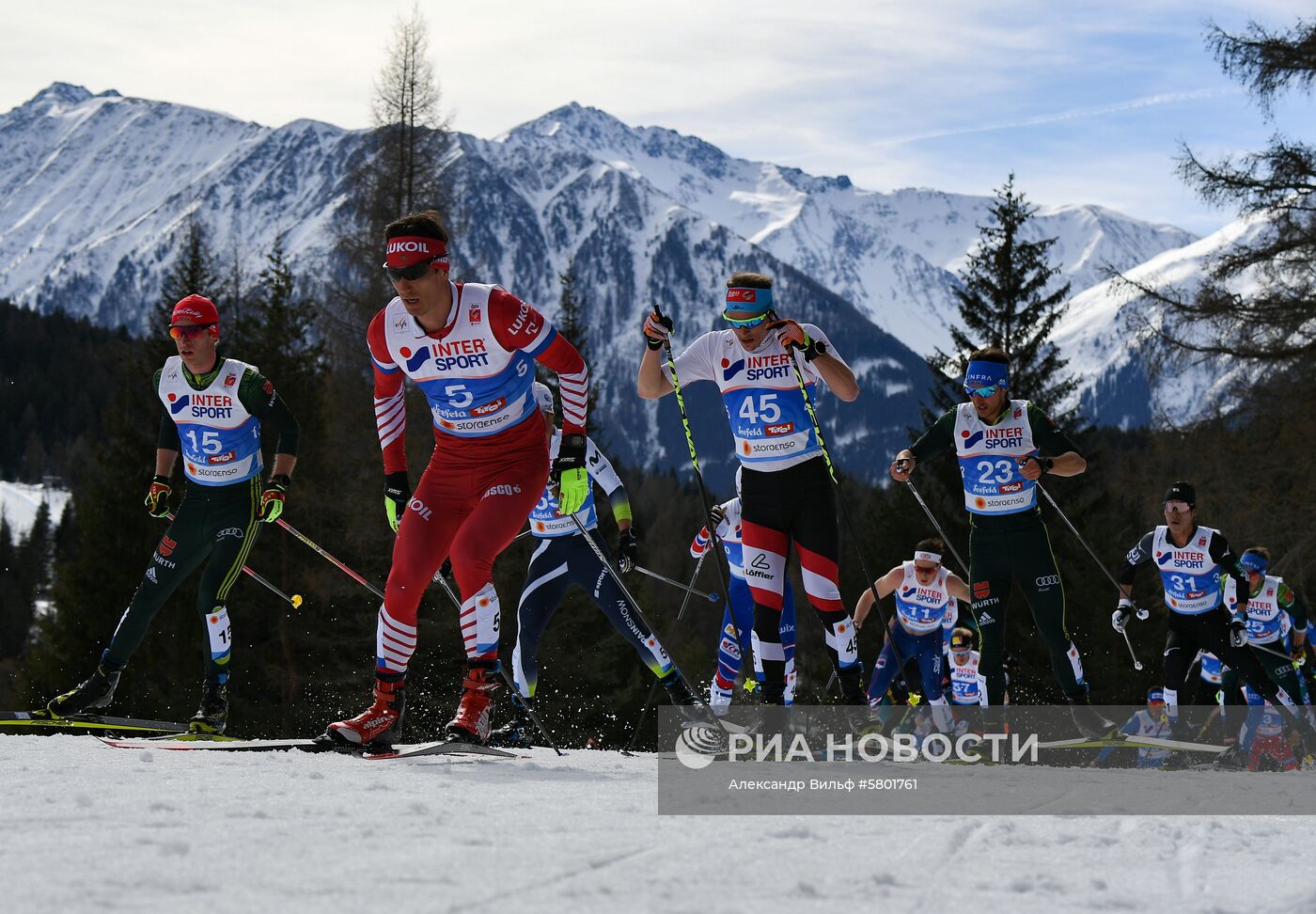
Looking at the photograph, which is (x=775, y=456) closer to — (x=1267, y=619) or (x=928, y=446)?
(x=928, y=446)

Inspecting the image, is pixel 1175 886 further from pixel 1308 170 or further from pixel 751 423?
pixel 1308 170

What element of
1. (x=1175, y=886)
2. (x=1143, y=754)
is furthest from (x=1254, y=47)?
(x=1175, y=886)

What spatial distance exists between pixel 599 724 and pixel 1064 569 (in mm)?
11217

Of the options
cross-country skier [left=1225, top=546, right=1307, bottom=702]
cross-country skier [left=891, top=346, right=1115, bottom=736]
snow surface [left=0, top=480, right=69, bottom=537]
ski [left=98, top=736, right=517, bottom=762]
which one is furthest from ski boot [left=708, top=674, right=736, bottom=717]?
snow surface [left=0, top=480, right=69, bottom=537]

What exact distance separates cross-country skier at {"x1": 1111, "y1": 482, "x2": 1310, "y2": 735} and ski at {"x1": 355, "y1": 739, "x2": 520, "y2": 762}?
621 centimetres

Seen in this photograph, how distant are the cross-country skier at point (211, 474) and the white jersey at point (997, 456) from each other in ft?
14.5

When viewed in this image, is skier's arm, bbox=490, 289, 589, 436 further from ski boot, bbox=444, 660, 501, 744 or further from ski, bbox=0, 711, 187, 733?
ski, bbox=0, 711, 187, 733

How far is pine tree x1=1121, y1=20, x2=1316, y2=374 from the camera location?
21.2 metres

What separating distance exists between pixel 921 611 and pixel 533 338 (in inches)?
291

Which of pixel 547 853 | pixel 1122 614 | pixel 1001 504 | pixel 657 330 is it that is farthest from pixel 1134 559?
pixel 547 853

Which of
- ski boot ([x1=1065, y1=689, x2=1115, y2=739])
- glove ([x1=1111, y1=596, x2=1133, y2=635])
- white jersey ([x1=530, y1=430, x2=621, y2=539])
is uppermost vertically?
white jersey ([x1=530, y1=430, x2=621, y2=539])

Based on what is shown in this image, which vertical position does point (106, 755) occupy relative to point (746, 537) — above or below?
below

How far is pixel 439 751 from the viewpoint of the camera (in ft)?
19.4

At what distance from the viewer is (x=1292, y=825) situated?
4695mm
